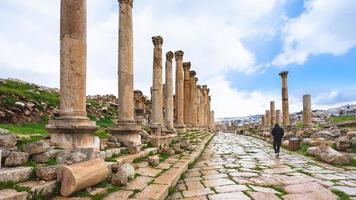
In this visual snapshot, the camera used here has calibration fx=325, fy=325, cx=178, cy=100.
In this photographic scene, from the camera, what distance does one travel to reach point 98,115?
19812mm

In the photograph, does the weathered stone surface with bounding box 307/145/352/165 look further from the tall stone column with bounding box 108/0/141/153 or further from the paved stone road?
the tall stone column with bounding box 108/0/141/153

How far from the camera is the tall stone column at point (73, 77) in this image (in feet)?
20.5

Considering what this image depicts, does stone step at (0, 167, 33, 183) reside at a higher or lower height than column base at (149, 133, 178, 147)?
higher

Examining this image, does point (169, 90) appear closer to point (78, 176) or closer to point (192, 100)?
point (192, 100)

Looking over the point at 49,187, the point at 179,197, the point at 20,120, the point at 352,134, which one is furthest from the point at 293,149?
the point at 49,187

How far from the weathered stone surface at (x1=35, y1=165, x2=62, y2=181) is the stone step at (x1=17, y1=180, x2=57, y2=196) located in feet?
0.34

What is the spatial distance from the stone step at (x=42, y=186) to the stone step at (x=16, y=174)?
11 cm

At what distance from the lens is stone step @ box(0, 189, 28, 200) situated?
11.7 feet

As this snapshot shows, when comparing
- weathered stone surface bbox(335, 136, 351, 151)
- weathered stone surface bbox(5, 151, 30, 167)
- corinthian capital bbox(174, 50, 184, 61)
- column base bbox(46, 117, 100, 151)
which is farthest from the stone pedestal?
weathered stone surface bbox(5, 151, 30, 167)

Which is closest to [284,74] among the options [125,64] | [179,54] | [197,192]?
[179,54]

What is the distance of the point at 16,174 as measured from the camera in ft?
14.0

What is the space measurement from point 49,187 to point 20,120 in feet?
32.3

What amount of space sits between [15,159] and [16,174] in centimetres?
48

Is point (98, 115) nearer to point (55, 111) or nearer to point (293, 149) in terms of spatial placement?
point (55, 111)
